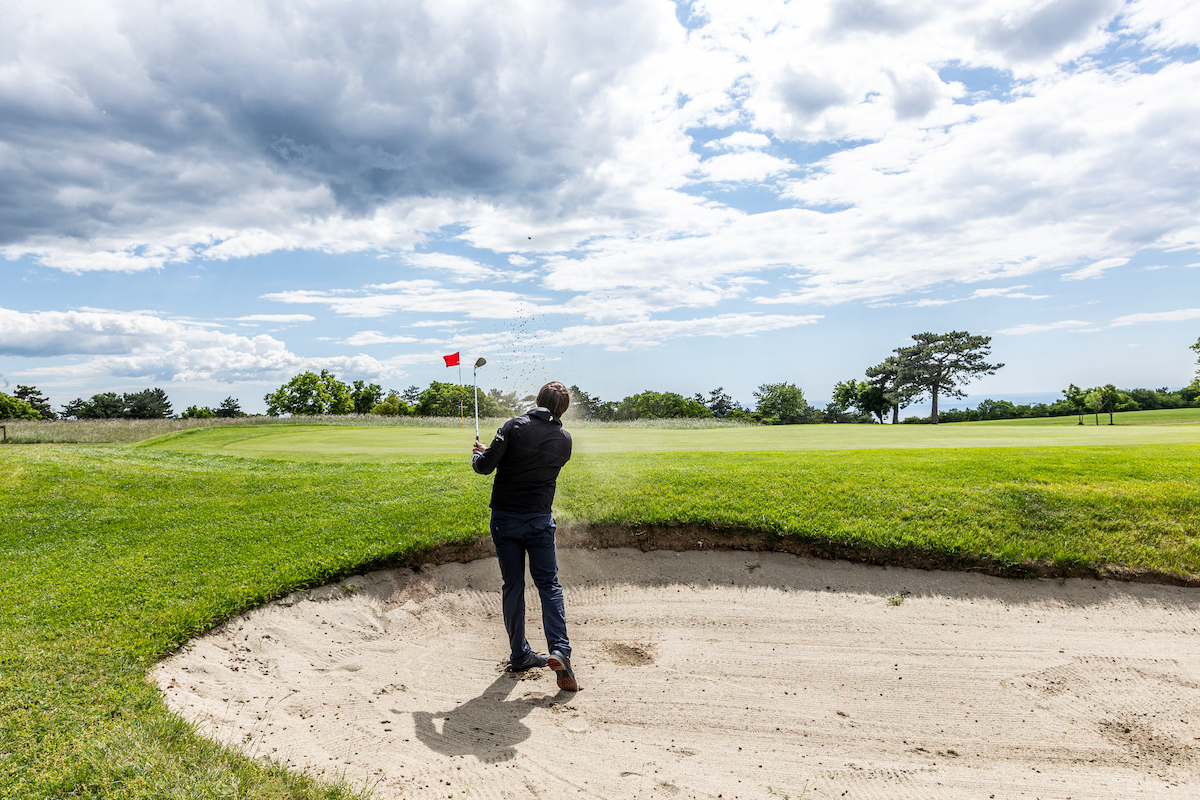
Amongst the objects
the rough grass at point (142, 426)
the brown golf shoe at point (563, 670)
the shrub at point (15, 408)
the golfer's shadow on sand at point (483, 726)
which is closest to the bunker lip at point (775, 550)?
the golfer's shadow on sand at point (483, 726)

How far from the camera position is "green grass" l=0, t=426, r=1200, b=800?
14.2 feet

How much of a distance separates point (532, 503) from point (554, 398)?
1.00 m

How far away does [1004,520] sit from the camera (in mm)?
8617

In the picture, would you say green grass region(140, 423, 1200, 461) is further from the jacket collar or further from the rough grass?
the jacket collar

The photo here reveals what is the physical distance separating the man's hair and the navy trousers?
0.99 m

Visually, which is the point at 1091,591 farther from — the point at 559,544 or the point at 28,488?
the point at 28,488

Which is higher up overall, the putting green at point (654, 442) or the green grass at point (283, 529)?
the putting green at point (654, 442)

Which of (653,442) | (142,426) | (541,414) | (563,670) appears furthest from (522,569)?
(142,426)

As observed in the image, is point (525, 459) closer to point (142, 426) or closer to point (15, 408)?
point (142, 426)

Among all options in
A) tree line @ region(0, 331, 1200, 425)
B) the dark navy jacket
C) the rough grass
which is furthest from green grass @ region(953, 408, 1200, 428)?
the dark navy jacket

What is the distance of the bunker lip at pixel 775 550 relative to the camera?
7.76m

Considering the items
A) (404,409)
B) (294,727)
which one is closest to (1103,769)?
(294,727)

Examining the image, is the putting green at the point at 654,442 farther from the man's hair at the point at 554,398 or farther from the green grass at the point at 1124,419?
the green grass at the point at 1124,419

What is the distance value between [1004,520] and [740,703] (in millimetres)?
5352
